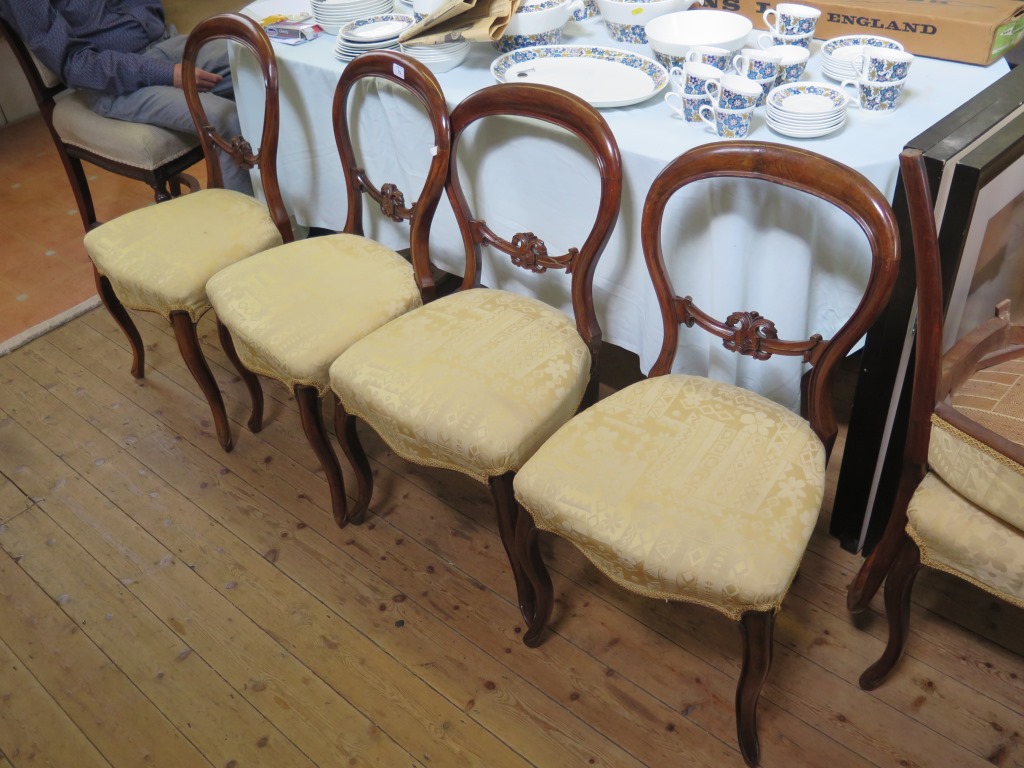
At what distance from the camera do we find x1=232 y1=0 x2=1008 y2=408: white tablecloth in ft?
4.09

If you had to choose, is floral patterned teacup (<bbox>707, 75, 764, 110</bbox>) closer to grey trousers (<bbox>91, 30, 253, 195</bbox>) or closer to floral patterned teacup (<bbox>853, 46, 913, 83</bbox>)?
floral patterned teacup (<bbox>853, 46, 913, 83</bbox>)

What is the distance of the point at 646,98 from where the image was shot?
141cm

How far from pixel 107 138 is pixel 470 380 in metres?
1.45

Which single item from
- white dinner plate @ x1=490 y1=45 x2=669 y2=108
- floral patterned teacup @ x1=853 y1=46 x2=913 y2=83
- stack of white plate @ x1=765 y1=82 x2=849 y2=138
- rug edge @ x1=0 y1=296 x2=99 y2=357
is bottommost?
rug edge @ x1=0 y1=296 x2=99 y2=357

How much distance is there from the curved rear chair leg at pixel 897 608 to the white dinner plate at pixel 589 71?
2.66 feet

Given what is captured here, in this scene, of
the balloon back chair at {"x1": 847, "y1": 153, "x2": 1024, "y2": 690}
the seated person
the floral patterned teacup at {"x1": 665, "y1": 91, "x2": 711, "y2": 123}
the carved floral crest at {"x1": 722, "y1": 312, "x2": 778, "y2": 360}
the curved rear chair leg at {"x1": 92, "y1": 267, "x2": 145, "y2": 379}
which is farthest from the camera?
the seated person

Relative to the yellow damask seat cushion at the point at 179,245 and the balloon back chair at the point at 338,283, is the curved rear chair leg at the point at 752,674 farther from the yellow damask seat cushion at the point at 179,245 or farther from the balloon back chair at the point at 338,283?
the yellow damask seat cushion at the point at 179,245

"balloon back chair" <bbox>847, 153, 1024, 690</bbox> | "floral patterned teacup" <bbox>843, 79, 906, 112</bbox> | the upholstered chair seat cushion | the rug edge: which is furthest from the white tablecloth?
the rug edge

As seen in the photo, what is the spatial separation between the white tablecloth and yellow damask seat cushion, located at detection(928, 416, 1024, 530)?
30 centimetres

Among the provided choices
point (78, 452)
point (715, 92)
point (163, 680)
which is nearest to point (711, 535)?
point (715, 92)

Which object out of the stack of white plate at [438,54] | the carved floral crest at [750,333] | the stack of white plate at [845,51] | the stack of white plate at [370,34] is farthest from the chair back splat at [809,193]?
the stack of white plate at [370,34]

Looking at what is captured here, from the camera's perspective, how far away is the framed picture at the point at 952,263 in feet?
3.57

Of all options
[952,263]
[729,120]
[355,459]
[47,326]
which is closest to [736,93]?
[729,120]

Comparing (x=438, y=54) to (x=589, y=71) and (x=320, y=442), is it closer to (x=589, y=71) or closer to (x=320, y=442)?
(x=589, y=71)
